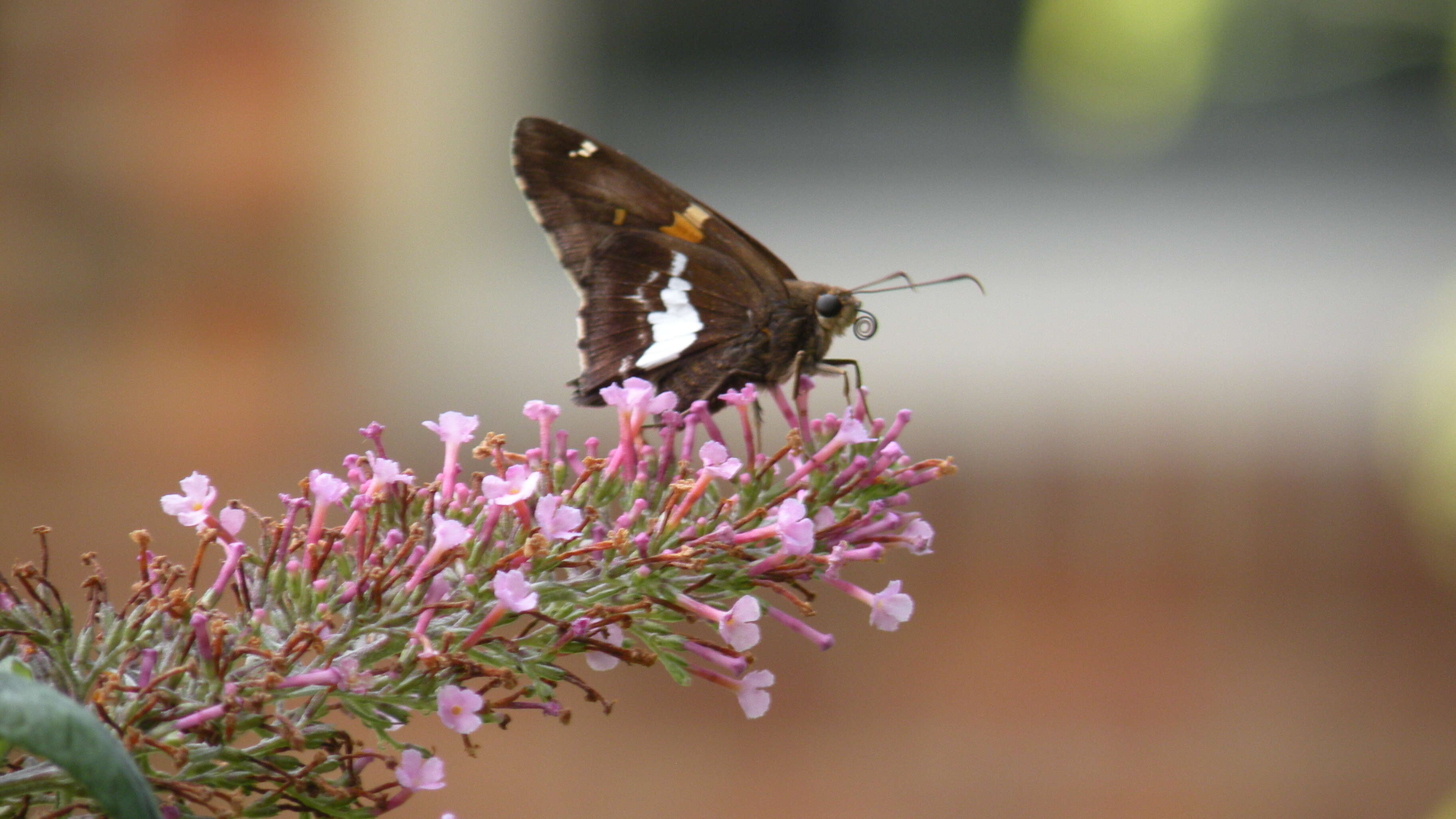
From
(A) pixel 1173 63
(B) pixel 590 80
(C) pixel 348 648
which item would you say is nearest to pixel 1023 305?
(A) pixel 1173 63

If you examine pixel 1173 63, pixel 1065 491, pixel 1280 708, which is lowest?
pixel 1280 708

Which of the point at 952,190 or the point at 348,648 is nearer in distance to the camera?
the point at 348,648

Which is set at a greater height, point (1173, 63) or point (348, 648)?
point (1173, 63)

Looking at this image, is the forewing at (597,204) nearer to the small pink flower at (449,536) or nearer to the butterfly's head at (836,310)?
the butterfly's head at (836,310)

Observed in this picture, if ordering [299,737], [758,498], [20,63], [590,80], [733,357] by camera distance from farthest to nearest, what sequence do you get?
[590,80], [20,63], [733,357], [758,498], [299,737]

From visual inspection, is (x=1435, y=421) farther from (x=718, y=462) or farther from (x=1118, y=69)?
(x=718, y=462)

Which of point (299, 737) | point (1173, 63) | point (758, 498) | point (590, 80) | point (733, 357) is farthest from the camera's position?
point (590, 80)

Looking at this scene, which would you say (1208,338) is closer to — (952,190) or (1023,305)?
(1023,305)
